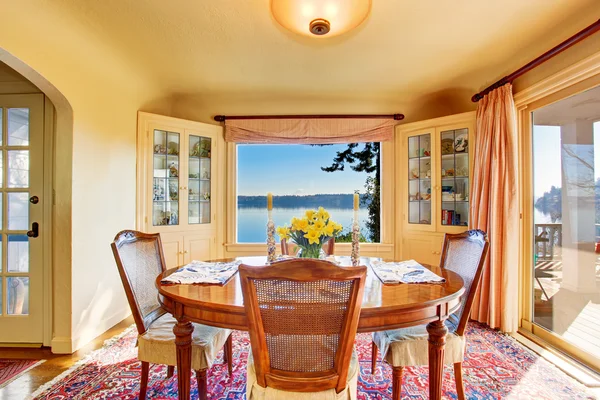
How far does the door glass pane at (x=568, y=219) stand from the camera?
1.99m

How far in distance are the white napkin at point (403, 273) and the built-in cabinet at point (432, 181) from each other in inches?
58.9

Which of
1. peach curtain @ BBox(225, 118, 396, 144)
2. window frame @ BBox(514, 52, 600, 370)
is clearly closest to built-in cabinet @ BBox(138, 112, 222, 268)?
peach curtain @ BBox(225, 118, 396, 144)

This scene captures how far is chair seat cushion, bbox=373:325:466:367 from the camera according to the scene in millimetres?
1414

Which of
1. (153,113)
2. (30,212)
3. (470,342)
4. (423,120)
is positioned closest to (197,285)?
(30,212)

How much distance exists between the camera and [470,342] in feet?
7.64

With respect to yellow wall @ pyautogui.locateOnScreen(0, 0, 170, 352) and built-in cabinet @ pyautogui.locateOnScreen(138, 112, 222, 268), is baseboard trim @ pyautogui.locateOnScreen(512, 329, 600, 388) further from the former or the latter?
yellow wall @ pyautogui.locateOnScreen(0, 0, 170, 352)

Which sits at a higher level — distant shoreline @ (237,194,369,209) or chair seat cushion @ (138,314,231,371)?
distant shoreline @ (237,194,369,209)

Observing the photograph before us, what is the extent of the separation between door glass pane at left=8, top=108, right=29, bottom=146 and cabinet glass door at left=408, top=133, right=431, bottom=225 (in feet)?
11.9

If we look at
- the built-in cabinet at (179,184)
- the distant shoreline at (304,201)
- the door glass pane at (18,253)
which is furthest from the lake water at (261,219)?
the door glass pane at (18,253)

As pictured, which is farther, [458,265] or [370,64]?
[370,64]

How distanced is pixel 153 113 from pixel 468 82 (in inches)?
133

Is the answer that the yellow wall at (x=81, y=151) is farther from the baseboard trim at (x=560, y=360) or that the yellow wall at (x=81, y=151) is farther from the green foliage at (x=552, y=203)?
the green foliage at (x=552, y=203)

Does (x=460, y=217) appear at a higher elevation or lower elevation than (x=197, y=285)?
higher

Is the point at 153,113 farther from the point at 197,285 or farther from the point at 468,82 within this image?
the point at 468,82
